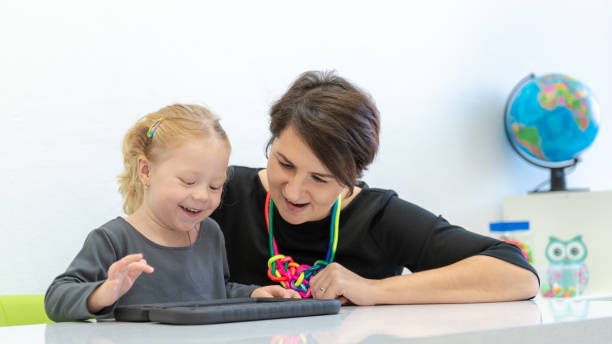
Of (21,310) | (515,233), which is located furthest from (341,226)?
(515,233)

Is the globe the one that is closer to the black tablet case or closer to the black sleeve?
the black sleeve

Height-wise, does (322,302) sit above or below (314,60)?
below

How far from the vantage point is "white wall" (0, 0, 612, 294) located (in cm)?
169

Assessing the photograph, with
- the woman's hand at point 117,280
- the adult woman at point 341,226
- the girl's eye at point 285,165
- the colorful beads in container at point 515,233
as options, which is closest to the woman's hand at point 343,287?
the adult woman at point 341,226

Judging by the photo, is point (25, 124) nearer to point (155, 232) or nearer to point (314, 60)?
point (155, 232)

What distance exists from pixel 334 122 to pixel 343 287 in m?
0.34

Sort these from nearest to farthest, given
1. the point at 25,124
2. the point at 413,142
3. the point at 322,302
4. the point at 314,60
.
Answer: the point at 322,302 → the point at 25,124 → the point at 314,60 → the point at 413,142

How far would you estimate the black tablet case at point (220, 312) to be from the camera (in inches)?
32.0

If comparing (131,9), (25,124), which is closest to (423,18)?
(131,9)

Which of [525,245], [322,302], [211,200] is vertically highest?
[211,200]

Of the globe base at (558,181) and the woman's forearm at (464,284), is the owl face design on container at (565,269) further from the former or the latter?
the woman's forearm at (464,284)

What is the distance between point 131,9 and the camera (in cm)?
184

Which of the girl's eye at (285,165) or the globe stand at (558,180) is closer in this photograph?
the girl's eye at (285,165)

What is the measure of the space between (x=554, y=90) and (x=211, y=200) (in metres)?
1.81
